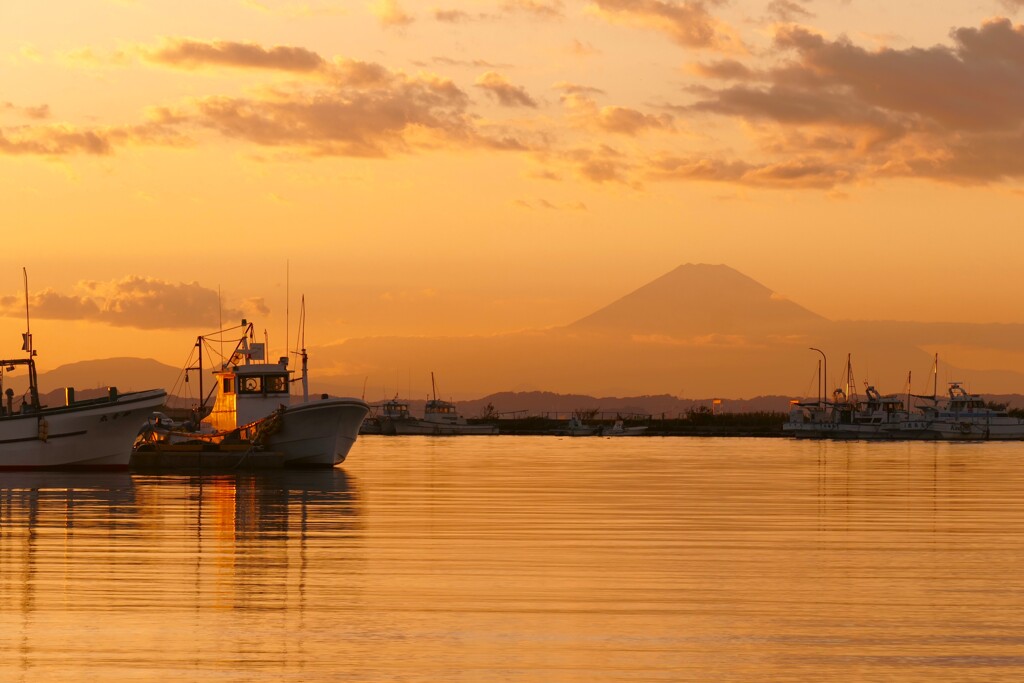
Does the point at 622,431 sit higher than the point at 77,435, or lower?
lower

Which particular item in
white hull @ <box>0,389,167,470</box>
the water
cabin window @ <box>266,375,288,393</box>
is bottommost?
the water

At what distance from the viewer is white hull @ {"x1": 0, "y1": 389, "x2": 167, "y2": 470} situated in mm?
61250

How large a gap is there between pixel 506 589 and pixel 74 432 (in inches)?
1727

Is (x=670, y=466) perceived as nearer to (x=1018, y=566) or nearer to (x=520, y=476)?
(x=520, y=476)

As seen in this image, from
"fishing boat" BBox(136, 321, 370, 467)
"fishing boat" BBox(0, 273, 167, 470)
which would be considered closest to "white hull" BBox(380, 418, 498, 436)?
"fishing boat" BBox(136, 321, 370, 467)

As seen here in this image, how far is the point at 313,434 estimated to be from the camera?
2680 inches

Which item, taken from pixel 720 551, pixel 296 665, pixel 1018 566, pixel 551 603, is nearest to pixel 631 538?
pixel 720 551

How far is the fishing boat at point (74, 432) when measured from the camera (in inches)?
Result: 2411

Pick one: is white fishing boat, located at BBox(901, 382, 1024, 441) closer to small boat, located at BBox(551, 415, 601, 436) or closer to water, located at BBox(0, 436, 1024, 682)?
small boat, located at BBox(551, 415, 601, 436)

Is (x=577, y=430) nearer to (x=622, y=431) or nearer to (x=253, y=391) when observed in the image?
(x=622, y=431)

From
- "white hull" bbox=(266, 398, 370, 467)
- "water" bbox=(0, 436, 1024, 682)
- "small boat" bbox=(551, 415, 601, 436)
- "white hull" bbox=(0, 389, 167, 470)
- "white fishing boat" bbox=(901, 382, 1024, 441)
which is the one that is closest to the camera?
"water" bbox=(0, 436, 1024, 682)

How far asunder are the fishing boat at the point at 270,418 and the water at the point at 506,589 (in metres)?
22.8

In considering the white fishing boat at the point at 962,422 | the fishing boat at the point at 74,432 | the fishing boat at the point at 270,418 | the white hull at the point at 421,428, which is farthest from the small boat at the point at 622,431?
the fishing boat at the point at 74,432

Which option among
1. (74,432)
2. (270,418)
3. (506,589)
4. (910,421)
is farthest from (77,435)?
(910,421)
